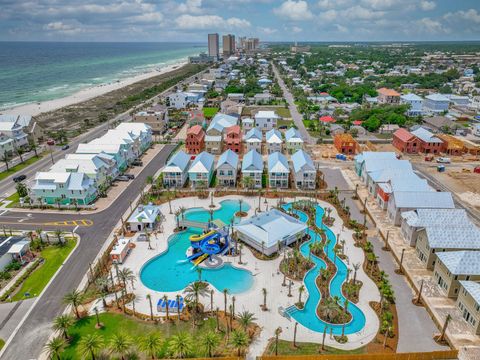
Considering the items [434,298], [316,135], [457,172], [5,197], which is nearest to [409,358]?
[434,298]

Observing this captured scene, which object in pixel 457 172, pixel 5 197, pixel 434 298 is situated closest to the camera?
pixel 434 298

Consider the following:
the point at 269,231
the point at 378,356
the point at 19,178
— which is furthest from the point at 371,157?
the point at 19,178

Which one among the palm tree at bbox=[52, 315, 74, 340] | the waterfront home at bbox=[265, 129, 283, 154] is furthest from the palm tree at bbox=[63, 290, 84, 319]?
the waterfront home at bbox=[265, 129, 283, 154]

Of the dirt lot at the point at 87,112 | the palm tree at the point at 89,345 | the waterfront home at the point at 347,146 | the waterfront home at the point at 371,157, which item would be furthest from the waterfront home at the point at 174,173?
the dirt lot at the point at 87,112

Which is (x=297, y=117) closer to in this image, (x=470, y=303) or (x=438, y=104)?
(x=438, y=104)

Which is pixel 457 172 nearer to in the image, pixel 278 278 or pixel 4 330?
pixel 278 278

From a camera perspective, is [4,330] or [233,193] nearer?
[4,330]

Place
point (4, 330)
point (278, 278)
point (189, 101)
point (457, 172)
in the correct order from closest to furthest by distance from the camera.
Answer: point (4, 330) < point (278, 278) < point (457, 172) < point (189, 101)
